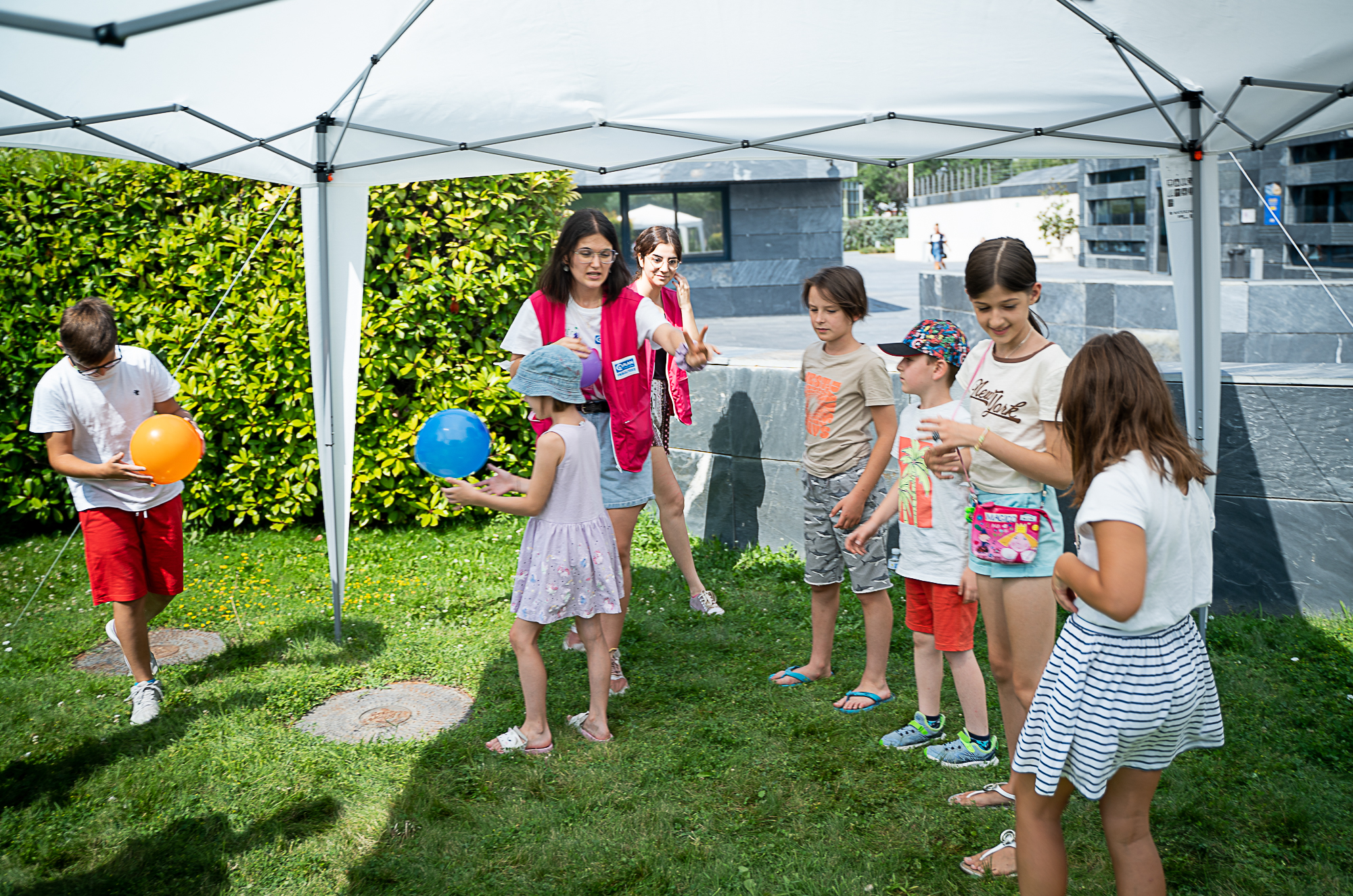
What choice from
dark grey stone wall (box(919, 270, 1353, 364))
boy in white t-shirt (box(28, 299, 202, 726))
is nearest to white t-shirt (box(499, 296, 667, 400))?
boy in white t-shirt (box(28, 299, 202, 726))

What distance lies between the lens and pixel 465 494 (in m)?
3.57

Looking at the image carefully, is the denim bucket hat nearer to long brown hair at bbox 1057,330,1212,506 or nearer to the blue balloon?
the blue balloon

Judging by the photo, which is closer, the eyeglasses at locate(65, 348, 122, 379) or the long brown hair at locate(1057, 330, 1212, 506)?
the long brown hair at locate(1057, 330, 1212, 506)

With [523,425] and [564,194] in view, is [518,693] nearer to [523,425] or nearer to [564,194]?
[523,425]

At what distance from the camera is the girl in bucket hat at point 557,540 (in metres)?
3.72

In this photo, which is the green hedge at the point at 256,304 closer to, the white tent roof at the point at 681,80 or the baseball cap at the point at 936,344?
the white tent roof at the point at 681,80

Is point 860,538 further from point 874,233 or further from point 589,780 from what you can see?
point 874,233

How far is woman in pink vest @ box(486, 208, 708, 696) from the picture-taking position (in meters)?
4.33

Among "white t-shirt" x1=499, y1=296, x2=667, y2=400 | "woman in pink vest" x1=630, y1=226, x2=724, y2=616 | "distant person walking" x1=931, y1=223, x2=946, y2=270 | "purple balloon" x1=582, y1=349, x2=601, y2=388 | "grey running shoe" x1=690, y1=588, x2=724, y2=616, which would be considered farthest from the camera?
"distant person walking" x1=931, y1=223, x2=946, y2=270

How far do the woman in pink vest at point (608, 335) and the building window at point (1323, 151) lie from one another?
14742mm

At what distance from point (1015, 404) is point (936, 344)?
546 mm

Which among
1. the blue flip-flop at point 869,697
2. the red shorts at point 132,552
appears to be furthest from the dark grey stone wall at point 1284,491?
the red shorts at point 132,552

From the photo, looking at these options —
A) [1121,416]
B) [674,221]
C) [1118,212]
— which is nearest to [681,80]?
[1121,416]

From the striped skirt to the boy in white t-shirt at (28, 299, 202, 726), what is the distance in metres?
3.65
